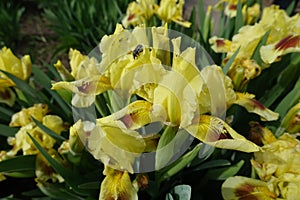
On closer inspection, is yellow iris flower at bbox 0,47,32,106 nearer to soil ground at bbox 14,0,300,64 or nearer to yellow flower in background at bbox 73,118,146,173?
yellow flower in background at bbox 73,118,146,173

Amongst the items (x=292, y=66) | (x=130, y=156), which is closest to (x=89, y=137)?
(x=130, y=156)

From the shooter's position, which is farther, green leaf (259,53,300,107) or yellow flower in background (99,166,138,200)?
green leaf (259,53,300,107)

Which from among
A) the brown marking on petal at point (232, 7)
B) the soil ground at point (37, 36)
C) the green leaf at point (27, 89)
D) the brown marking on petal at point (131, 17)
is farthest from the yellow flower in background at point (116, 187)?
the soil ground at point (37, 36)

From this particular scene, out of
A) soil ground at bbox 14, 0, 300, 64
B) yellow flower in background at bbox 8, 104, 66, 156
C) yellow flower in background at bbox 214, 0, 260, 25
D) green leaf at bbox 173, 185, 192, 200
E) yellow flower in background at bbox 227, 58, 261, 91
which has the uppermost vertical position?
yellow flower in background at bbox 214, 0, 260, 25

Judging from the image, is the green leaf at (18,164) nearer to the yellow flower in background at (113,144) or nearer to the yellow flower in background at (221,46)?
the yellow flower in background at (113,144)

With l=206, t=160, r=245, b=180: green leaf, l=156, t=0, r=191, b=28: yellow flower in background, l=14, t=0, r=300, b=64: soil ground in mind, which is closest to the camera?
l=206, t=160, r=245, b=180: green leaf

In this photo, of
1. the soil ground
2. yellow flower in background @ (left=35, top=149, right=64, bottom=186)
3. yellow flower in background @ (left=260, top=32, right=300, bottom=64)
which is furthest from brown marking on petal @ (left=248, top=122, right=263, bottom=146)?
the soil ground

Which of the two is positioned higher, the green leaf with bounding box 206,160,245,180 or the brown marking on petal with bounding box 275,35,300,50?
the brown marking on petal with bounding box 275,35,300,50

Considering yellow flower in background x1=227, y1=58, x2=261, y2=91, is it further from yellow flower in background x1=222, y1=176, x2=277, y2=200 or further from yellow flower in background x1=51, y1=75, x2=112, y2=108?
yellow flower in background x1=51, y1=75, x2=112, y2=108

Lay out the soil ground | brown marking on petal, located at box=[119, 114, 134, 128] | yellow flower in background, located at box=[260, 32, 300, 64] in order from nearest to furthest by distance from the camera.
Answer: brown marking on petal, located at box=[119, 114, 134, 128]
yellow flower in background, located at box=[260, 32, 300, 64]
the soil ground
